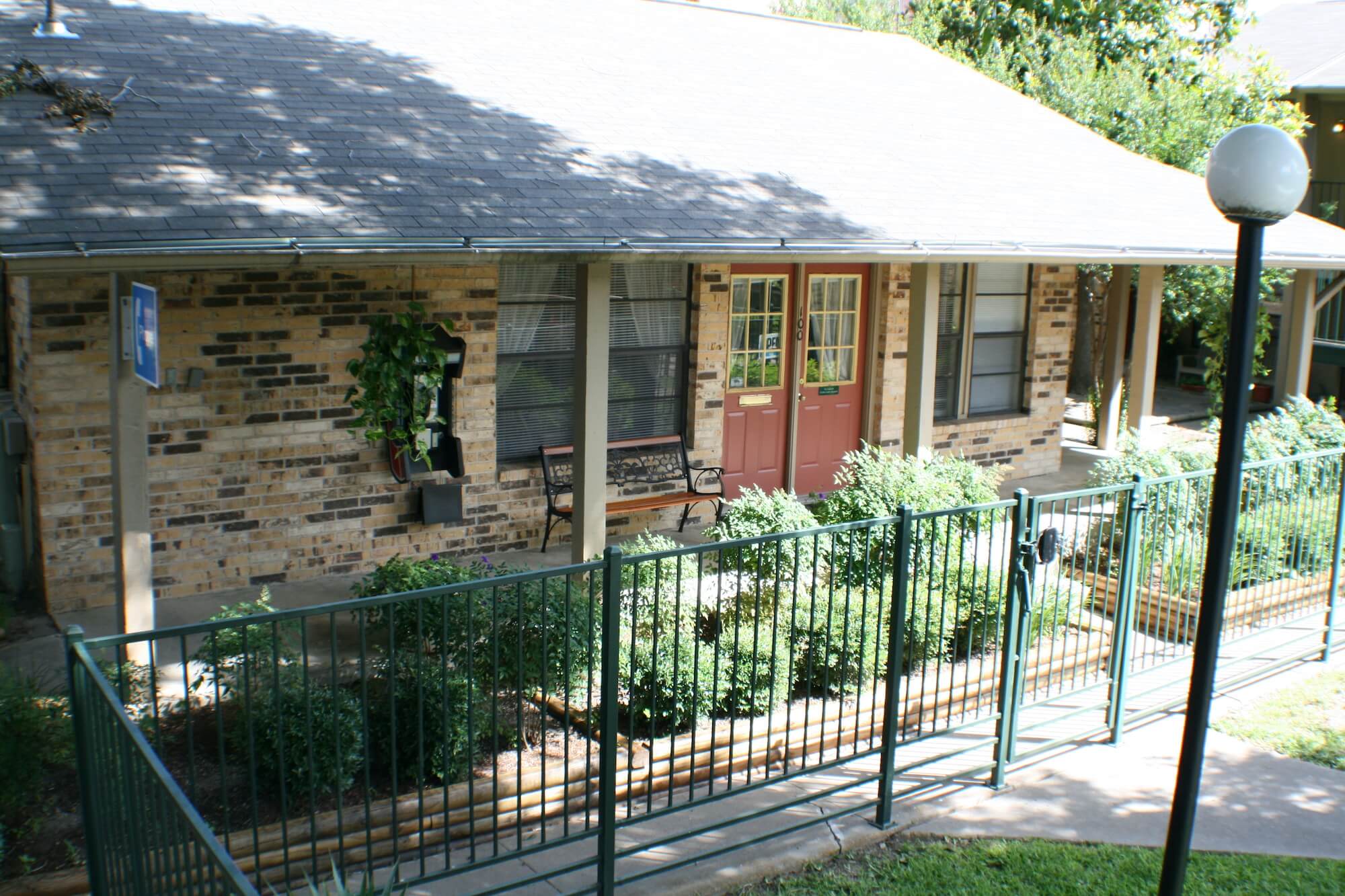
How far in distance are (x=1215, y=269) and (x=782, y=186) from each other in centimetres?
843

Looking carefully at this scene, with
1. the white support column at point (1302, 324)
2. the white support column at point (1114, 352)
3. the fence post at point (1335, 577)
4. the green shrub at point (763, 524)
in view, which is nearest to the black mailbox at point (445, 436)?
the green shrub at point (763, 524)

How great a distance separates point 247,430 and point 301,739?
3637 mm

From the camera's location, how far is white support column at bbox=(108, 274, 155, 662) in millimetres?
6422

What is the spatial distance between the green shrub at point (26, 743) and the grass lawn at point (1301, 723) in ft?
19.0

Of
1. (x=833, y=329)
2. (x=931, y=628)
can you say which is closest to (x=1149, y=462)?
(x=833, y=329)

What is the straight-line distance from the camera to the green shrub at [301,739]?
5102 millimetres

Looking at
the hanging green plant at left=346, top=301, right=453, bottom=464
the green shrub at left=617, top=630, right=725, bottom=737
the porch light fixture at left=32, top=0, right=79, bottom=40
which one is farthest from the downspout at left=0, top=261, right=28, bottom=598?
the green shrub at left=617, top=630, right=725, bottom=737

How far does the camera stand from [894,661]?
5.38m

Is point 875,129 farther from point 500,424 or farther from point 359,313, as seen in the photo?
point 359,313

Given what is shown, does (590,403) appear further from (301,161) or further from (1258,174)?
(1258,174)

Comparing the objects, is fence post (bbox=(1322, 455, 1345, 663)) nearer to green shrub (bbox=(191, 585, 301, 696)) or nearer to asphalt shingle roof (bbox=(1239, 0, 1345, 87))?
green shrub (bbox=(191, 585, 301, 696))

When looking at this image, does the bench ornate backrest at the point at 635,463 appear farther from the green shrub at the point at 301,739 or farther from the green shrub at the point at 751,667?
the green shrub at the point at 301,739

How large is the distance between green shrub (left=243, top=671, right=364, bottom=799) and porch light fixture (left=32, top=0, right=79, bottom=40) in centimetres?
509

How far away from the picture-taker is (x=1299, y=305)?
44.1ft
